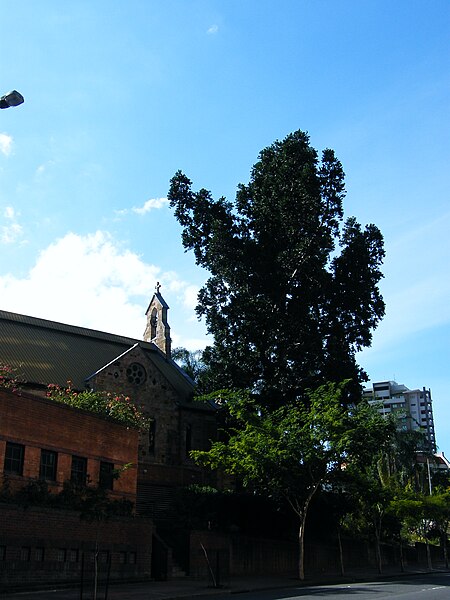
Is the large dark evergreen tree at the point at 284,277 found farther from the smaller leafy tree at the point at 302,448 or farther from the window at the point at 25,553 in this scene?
the window at the point at 25,553

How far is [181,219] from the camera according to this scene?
39812 millimetres

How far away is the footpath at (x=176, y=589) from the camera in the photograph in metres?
16.4

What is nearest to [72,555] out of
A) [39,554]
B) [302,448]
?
[39,554]

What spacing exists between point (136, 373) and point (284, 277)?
10.5 metres

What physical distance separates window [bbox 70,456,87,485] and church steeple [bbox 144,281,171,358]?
2694cm

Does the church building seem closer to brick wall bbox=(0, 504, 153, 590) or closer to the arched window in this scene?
the arched window

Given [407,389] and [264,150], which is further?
[407,389]

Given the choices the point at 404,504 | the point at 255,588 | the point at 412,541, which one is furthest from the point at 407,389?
the point at 255,588

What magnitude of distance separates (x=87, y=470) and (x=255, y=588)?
7.32 metres

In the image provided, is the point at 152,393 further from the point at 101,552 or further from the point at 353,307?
the point at 101,552

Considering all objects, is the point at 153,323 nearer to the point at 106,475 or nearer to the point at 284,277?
the point at 284,277

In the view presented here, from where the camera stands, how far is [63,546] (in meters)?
18.7

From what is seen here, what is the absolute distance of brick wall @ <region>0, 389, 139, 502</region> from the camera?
19422 mm

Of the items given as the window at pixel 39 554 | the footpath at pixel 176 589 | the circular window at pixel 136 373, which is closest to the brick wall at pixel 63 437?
the window at pixel 39 554
